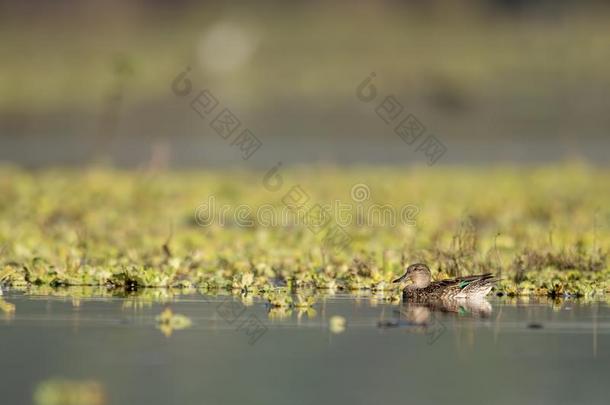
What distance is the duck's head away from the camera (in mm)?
13547

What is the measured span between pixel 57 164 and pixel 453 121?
53.0 feet

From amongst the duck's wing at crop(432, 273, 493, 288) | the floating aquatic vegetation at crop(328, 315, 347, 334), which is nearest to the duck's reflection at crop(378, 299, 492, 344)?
the duck's wing at crop(432, 273, 493, 288)

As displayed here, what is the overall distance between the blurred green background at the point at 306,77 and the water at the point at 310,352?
24145 millimetres

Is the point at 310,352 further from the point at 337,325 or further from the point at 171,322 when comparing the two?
the point at 171,322

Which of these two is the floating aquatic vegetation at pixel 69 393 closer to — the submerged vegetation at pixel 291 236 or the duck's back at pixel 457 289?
the submerged vegetation at pixel 291 236

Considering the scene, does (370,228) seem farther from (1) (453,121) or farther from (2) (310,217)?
(1) (453,121)

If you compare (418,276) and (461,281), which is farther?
(418,276)

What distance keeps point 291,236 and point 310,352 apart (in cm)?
758

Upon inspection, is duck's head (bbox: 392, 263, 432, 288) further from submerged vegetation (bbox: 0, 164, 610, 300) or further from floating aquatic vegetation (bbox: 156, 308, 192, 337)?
floating aquatic vegetation (bbox: 156, 308, 192, 337)

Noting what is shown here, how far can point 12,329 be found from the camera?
11422 millimetres

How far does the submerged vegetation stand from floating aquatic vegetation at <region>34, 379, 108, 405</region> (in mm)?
3717

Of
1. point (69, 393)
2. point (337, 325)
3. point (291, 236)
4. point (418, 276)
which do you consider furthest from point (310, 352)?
point (291, 236)

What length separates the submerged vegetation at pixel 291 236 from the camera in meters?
14.3

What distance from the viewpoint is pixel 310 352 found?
35.0ft
